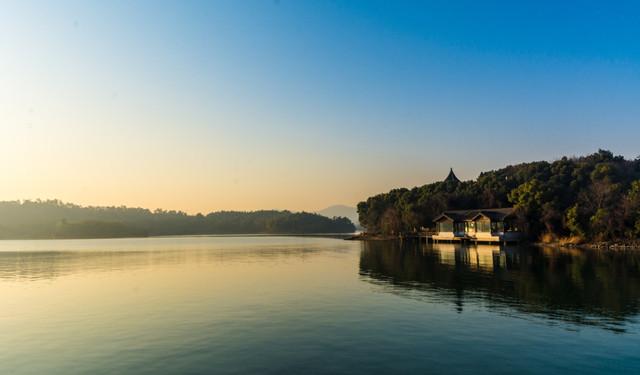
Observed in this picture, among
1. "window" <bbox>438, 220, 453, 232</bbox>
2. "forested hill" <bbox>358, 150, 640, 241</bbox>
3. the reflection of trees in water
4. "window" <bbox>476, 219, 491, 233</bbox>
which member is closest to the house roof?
"window" <bbox>438, 220, 453, 232</bbox>

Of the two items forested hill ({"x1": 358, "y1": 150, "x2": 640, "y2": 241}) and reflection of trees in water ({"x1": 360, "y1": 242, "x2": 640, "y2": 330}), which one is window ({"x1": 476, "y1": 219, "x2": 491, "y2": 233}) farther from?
reflection of trees in water ({"x1": 360, "y1": 242, "x2": 640, "y2": 330})

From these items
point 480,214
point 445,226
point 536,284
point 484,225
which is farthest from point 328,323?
point 445,226

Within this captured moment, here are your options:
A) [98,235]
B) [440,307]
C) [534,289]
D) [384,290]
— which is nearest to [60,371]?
[440,307]

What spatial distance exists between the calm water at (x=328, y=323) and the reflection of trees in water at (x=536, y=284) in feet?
0.48

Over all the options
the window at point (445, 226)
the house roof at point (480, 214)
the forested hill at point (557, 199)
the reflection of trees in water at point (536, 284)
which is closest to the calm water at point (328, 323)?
the reflection of trees in water at point (536, 284)

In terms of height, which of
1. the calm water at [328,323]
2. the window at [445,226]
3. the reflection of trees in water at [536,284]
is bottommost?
the calm water at [328,323]

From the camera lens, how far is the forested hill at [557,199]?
61.1 metres

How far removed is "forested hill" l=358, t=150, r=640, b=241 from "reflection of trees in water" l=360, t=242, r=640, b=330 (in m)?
17.7

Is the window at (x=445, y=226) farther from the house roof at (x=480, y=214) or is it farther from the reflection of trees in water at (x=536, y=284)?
the reflection of trees in water at (x=536, y=284)

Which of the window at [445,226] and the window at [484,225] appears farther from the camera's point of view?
the window at [445,226]

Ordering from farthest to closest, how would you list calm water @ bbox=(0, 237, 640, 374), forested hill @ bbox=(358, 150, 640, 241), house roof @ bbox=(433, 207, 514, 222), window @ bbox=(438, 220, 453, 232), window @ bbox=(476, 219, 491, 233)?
window @ bbox=(438, 220, 453, 232) < window @ bbox=(476, 219, 491, 233) < house roof @ bbox=(433, 207, 514, 222) < forested hill @ bbox=(358, 150, 640, 241) < calm water @ bbox=(0, 237, 640, 374)

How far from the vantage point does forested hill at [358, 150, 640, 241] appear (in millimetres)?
61062

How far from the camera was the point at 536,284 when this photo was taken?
95.8ft

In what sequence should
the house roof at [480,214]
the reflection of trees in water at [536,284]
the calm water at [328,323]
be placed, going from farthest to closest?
the house roof at [480,214] → the reflection of trees in water at [536,284] → the calm water at [328,323]
